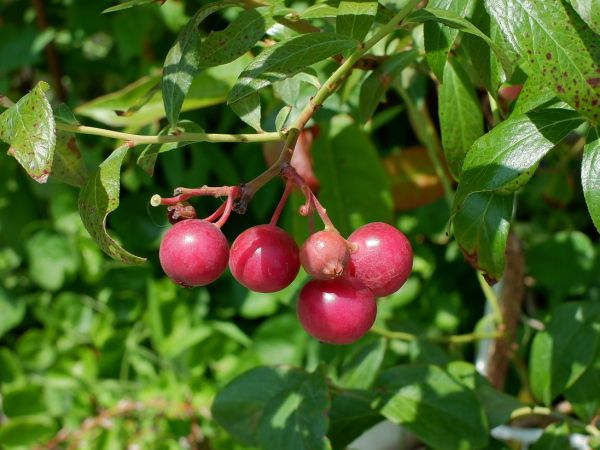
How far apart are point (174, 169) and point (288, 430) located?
610mm

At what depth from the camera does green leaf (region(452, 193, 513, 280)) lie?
52 cm

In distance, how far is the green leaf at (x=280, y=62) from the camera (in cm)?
46

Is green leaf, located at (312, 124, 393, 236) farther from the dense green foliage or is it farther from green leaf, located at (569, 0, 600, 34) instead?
green leaf, located at (569, 0, 600, 34)

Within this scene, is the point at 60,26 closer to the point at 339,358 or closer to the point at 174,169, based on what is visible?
the point at 174,169

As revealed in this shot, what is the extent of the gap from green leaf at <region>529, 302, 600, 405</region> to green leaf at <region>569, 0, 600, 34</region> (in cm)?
39

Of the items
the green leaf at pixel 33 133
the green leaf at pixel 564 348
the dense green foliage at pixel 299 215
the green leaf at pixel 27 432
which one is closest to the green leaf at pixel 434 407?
the dense green foliage at pixel 299 215

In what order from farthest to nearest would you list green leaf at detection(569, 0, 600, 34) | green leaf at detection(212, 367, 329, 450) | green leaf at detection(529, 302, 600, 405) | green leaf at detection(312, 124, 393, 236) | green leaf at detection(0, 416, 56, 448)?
green leaf at detection(0, 416, 56, 448) → green leaf at detection(312, 124, 393, 236) → green leaf at detection(529, 302, 600, 405) → green leaf at detection(212, 367, 329, 450) → green leaf at detection(569, 0, 600, 34)

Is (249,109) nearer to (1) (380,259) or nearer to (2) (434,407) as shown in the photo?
(1) (380,259)

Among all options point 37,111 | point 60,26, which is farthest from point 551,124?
point 60,26

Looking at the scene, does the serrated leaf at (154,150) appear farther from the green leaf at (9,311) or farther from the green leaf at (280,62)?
the green leaf at (9,311)

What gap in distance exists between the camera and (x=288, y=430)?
630mm

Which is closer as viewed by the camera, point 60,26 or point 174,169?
point 174,169

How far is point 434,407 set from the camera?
0.68 metres

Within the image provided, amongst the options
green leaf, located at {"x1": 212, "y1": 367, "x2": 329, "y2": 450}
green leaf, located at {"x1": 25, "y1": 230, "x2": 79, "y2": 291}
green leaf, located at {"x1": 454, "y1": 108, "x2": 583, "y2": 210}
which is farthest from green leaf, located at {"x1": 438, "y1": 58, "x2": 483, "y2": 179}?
green leaf, located at {"x1": 25, "y1": 230, "x2": 79, "y2": 291}
